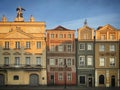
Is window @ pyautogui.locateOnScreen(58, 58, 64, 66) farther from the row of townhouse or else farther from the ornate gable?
the ornate gable

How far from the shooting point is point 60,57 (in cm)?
4872

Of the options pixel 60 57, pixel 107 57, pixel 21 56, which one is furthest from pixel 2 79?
pixel 107 57

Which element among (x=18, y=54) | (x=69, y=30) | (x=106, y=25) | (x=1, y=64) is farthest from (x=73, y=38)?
(x=1, y=64)

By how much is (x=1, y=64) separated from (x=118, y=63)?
68.1 ft

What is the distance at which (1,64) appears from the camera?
47969mm

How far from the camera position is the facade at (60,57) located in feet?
159

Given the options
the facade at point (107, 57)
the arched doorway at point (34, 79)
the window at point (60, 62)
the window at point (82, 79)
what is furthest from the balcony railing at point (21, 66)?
the facade at point (107, 57)

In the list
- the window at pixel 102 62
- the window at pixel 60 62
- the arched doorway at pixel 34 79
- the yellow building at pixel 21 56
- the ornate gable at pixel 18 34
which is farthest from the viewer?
the window at pixel 60 62

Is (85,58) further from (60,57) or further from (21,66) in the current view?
(21,66)

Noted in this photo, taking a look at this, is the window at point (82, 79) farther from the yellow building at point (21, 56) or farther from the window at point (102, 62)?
the yellow building at point (21, 56)

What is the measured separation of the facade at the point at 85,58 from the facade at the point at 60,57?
1.07 metres

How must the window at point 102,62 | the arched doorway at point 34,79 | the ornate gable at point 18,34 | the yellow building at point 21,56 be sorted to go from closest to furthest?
the yellow building at point 21,56, the arched doorway at point 34,79, the ornate gable at point 18,34, the window at point 102,62

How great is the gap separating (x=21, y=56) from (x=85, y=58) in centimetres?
1135

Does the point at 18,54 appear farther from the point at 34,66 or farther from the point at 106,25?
the point at 106,25
